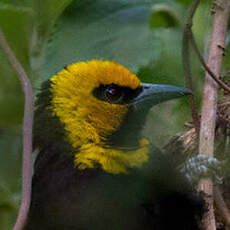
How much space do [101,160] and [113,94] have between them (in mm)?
281

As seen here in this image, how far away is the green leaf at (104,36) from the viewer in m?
1.97

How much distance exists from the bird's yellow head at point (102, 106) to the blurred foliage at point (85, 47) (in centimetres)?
6

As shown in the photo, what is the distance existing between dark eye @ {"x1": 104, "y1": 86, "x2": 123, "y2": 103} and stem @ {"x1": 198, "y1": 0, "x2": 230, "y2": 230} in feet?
1.24

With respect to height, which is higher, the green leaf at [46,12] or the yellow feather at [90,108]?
the green leaf at [46,12]

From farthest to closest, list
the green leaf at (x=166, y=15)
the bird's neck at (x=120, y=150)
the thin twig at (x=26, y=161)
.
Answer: the green leaf at (x=166, y=15) → the bird's neck at (x=120, y=150) → the thin twig at (x=26, y=161)

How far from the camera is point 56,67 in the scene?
206cm

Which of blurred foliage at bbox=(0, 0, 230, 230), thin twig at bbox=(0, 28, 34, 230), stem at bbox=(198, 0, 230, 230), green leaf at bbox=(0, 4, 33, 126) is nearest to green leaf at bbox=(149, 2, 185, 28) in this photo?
blurred foliage at bbox=(0, 0, 230, 230)

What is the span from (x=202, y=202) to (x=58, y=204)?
1.47 feet

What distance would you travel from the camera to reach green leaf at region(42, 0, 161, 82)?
1.97 m

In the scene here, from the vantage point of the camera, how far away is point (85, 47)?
2.08 metres

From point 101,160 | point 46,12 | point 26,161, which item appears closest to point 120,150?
point 101,160

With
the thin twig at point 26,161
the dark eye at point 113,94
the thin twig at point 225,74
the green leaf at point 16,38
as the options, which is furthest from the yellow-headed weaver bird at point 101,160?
the thin twig at point 26,161

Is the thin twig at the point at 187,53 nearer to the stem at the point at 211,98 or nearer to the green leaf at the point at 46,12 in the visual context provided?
the stem at the point at 211,98

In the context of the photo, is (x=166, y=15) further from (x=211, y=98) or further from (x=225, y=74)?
(x=211, y=98)
